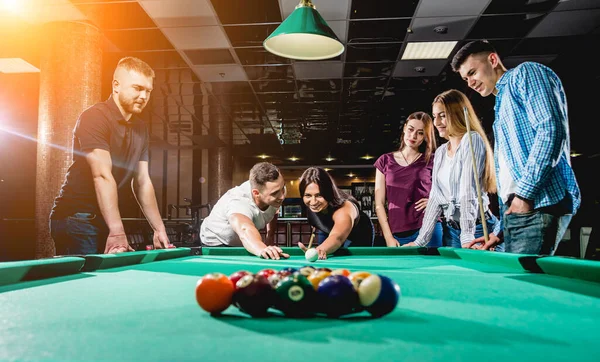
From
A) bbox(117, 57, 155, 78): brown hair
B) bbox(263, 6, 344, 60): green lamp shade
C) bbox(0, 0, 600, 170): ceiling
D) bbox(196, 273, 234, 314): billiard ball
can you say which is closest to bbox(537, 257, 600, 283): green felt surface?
bbox(196, 273, 234, 314): billiard ball

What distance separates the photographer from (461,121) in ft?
10.3

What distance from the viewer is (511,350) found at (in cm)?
70

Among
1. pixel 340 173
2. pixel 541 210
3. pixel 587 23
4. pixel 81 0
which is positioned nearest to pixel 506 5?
pixel 587 23

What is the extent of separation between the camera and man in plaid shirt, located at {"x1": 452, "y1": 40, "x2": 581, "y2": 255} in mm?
2016

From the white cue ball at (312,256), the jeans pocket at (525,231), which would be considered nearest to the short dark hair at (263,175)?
the white cue ball at (312,256)

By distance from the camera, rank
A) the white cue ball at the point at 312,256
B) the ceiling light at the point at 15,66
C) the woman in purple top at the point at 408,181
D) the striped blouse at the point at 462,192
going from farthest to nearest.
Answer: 1. the ceiling light at the point at 15,66
2. the woman in purple top at the point at 408,181
3. the striped blouse at the point at 462,192
4. the white cue ball at the point at 312,256

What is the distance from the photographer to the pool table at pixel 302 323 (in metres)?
0.68

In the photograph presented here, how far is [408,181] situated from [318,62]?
2.59 metres

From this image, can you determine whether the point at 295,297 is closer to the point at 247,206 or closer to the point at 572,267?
the point at 572,267

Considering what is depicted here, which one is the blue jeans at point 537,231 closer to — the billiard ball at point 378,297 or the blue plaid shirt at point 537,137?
the blue plaid shirt at point 537,137

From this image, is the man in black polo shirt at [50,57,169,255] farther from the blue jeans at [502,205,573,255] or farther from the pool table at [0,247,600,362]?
the blue jeans at [502,205,573,255]

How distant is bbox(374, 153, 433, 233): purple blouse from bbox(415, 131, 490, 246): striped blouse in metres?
0.45

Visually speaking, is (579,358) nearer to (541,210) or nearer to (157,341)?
(157,341)

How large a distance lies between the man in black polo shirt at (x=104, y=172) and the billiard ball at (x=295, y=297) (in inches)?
68.8
